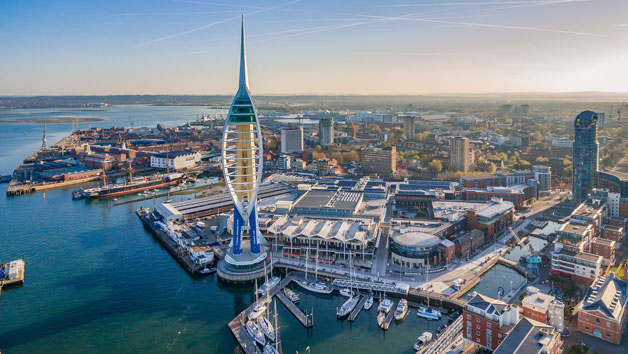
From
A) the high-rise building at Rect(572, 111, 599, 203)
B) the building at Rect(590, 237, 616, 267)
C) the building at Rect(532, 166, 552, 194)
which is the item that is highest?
the high-rise building at Rect(572, 111, 599, 203)

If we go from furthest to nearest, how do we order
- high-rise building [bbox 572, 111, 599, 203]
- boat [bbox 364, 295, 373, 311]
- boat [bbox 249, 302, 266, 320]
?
high-rise building [bbox 572, 111, 599, 203], boat [bbox 364, 295, 373, 311], boat [bbox 249, 302, 266, 320]

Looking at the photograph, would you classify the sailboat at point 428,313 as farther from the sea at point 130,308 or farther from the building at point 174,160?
the building at point 174,160

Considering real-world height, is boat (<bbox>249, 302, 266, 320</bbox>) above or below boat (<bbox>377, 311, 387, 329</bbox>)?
above

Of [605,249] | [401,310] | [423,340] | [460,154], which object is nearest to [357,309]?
[401,310]

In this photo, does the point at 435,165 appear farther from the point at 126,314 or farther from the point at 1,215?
the point at 1,215

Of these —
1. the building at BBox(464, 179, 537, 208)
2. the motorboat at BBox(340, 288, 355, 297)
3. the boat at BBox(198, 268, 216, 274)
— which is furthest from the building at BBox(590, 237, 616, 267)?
the boat at BBox(198, 268, 216, 274)

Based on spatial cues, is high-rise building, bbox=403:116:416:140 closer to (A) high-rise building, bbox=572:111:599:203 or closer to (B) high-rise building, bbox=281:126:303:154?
(B) high-rise building, bbox=281:126:303:154

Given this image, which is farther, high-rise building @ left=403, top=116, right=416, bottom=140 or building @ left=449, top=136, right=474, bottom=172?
high-rise building @ left=403, top=116, right=416, bottom=140

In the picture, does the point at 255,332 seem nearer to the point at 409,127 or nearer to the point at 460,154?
the point at 460,154
